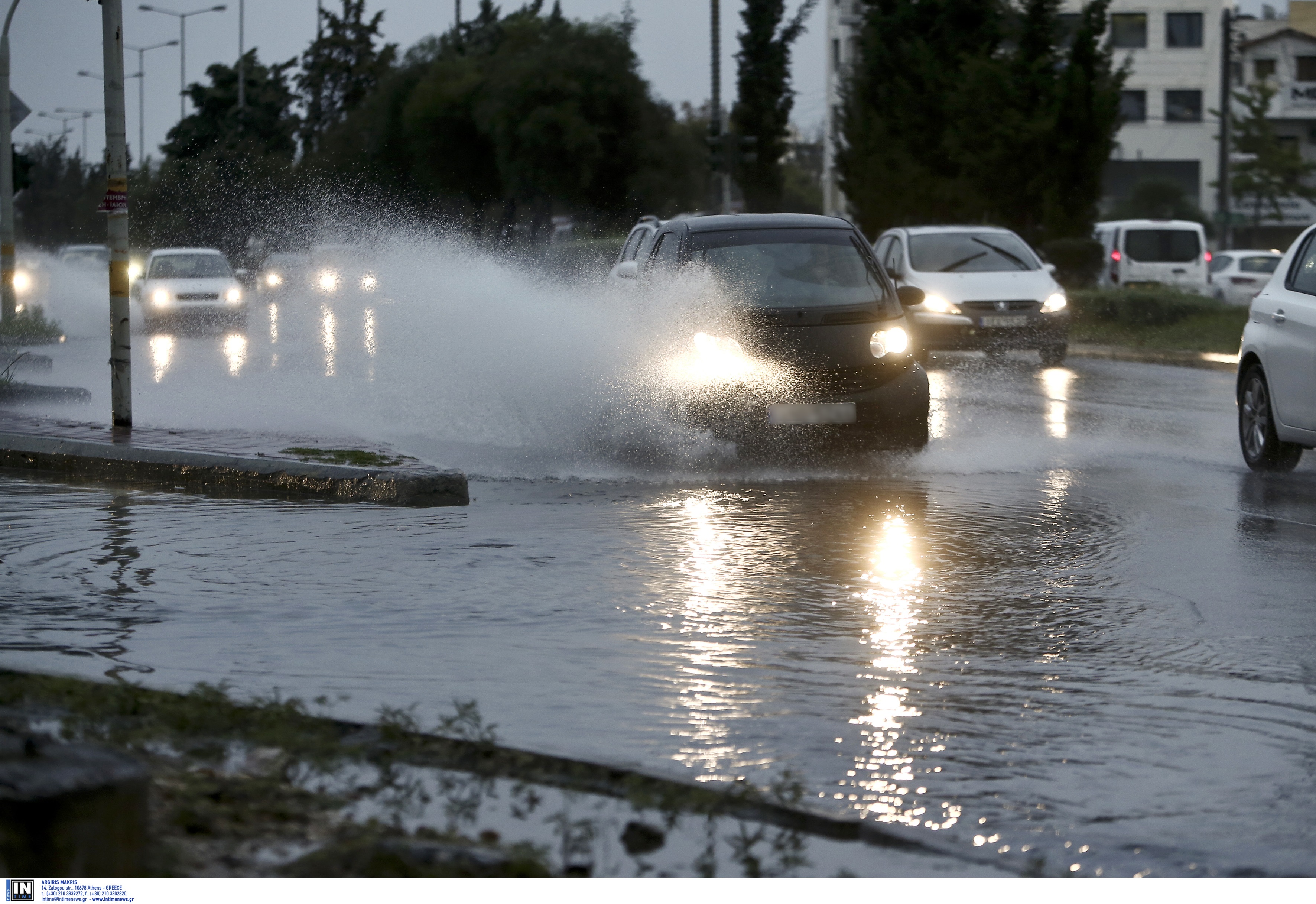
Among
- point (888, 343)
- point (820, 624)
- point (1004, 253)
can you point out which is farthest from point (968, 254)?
point (820, 624)

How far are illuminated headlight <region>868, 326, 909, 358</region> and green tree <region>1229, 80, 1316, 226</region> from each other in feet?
195

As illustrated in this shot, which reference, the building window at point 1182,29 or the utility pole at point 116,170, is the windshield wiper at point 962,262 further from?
the building window at point 1182,29

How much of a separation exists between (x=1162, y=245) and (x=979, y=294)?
43.0 feet

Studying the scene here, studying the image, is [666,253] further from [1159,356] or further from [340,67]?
[340,67]

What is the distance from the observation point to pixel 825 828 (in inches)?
160

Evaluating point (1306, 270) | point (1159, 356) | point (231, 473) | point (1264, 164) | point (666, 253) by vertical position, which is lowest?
point (231, 473)

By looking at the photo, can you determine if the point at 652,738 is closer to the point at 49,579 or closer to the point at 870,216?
the point at 49,579

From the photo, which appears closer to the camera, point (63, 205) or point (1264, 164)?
point (1264, 164)

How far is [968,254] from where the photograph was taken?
22234mm

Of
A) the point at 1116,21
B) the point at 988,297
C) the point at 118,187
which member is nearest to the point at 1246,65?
the point at 1116,21

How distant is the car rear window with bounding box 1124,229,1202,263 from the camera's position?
109 ft

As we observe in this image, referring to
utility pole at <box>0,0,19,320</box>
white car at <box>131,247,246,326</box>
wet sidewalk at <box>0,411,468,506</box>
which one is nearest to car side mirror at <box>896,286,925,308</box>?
wet sidewalk at <box>0,411,468,506</box>

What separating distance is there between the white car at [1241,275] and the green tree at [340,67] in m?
51.4

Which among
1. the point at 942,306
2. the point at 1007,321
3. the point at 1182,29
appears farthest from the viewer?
the point at 1182,29
